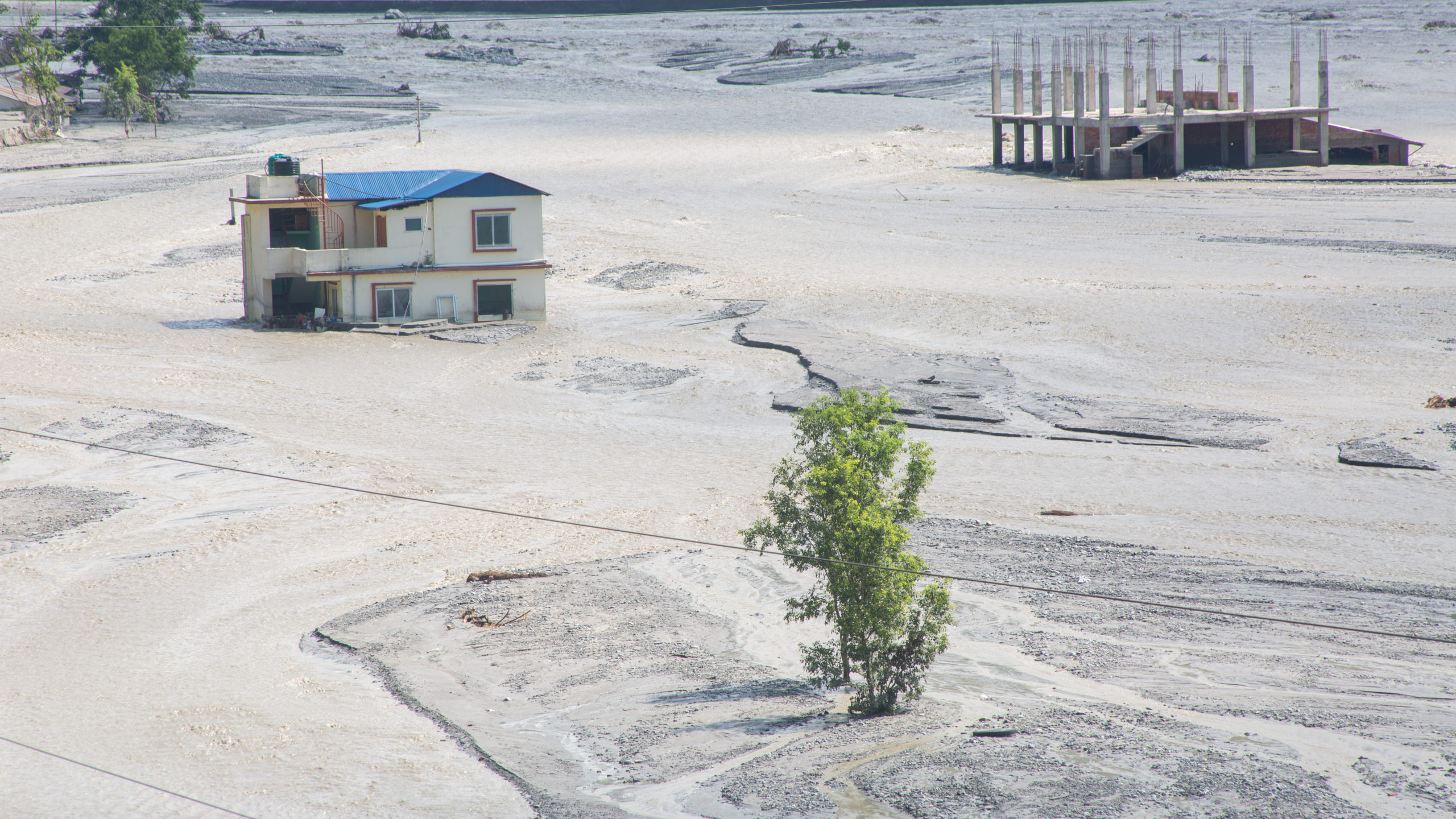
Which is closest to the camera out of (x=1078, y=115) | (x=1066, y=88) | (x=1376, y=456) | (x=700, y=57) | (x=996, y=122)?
(x=1376, y=456)

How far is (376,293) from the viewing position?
38.1 metres

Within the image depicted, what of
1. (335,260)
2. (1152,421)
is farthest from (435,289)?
(1152,421)

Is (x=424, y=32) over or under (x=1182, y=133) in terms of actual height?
over

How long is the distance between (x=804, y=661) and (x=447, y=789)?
4.26 meters

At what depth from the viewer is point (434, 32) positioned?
10581 cm

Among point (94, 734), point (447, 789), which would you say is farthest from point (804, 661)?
point (94, 734)

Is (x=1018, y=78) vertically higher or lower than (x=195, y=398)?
higher

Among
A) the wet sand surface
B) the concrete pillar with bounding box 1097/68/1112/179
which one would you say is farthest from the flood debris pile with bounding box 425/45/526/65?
the concrete pillar with bounding box 1097/68/1112/179

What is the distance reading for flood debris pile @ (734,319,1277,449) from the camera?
1043 inches

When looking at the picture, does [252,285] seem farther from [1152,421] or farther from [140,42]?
[140,42]

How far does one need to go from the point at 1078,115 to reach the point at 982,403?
32978 mm

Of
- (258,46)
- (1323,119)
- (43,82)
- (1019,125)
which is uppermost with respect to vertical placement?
(258,46)

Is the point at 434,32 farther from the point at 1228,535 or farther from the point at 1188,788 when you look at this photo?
the point at 1188,788

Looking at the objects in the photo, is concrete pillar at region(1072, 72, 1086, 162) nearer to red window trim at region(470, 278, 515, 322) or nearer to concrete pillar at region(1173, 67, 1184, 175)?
concrete pillar at region(1173, 67, 1184, 175)
